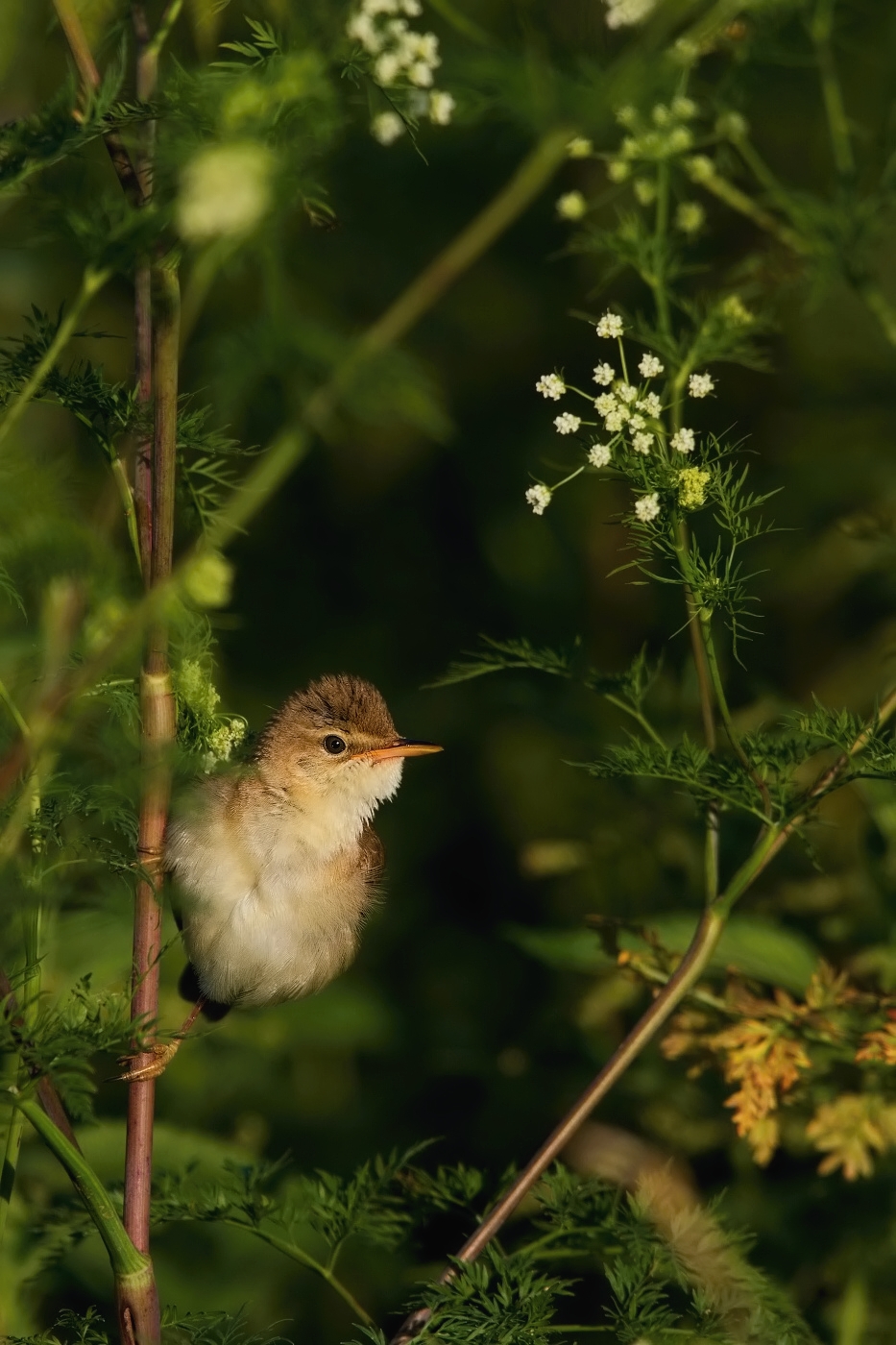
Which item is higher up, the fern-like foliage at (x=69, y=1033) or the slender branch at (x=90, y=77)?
the slender branch at (x=90, y=77)

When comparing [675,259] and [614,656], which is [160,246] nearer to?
[675,259]

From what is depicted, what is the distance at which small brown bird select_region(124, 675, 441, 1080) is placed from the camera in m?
2.86

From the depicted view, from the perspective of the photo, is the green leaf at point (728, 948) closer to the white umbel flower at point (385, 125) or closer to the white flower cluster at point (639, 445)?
the white flower cluster at point (639, 445)

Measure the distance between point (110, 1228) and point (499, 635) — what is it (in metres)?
2.69

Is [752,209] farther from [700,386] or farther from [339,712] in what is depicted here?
[339,712]

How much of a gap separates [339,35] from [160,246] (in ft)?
1.11

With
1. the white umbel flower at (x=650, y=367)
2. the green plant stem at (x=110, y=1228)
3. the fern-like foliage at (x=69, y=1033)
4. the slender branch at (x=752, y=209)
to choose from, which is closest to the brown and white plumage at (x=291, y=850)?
the fern-like foliage at (x=69, y=1033)

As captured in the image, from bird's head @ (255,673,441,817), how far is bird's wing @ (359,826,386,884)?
78mm

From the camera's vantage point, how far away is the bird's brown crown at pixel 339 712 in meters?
3.35

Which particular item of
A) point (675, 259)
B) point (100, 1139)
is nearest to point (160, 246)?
point (675, 259)

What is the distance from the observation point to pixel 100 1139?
2.86m

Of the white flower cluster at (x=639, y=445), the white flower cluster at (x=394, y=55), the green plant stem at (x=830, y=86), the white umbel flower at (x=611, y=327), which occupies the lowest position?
the white flower cluster at (x=639, y=445)

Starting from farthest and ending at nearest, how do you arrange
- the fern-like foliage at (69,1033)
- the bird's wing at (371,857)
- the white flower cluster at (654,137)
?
the bird's wing at (371,857) < the white flower cluster at (654,137) < the fern-like foliage at (69,1033)

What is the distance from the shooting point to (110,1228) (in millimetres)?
1829
